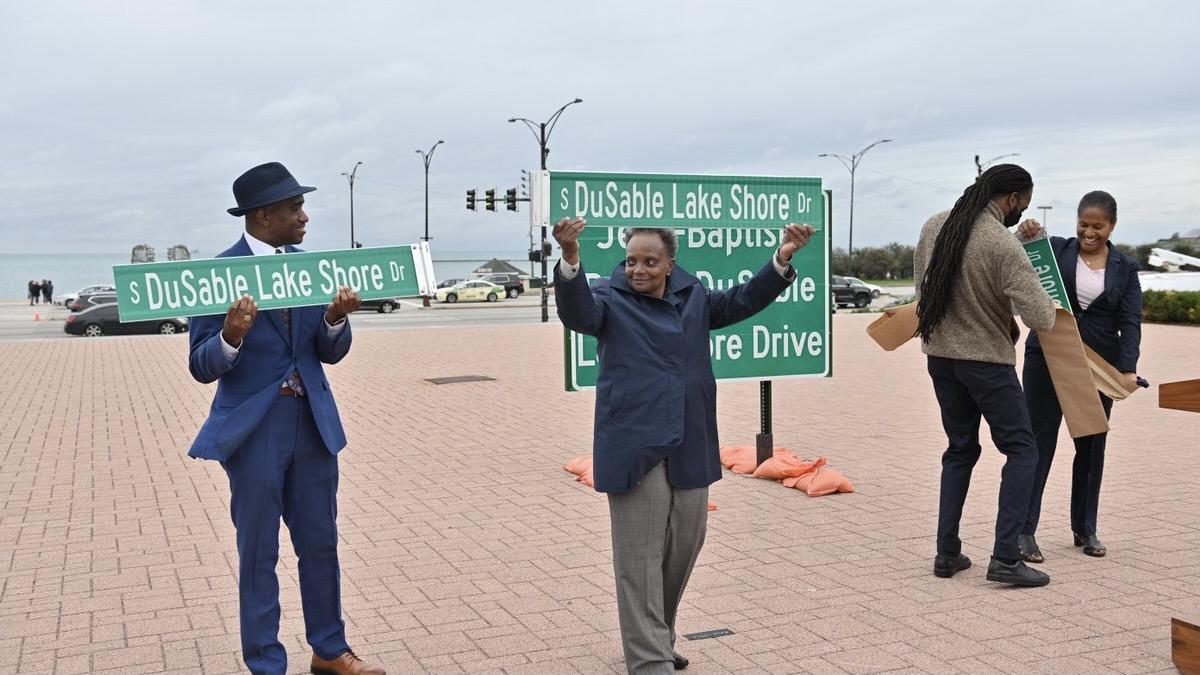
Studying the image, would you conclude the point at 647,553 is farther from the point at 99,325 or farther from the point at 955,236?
the point at 99,325

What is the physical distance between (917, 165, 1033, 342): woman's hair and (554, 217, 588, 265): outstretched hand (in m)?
2.04

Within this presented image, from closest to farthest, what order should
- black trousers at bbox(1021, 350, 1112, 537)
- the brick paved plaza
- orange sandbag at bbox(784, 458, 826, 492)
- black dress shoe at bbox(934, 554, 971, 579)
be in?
the brick paved plaza < black dress shoe at bbox(934, 554, 971, 579) < black trousers at bbox(1021, 350, 1112, 537) < orange sandbag at bbox(784, 458, 826, 492)

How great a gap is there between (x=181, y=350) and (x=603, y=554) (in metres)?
17.5

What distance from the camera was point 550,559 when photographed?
18.5 ft

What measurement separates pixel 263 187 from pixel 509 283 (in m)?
60.9

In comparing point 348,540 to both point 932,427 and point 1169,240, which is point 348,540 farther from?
point 1169,240

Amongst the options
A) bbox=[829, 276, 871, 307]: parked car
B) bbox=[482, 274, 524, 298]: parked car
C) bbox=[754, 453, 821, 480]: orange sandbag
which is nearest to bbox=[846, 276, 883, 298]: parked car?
bbox=[829, 276, 871, 307]: parked car

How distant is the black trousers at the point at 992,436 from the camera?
493 cm

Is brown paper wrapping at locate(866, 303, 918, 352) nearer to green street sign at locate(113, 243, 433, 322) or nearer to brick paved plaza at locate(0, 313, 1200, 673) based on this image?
brick paved plaza at locate(0, 313, 1200, 673)

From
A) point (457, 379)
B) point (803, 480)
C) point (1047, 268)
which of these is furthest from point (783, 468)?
point (457, 379)

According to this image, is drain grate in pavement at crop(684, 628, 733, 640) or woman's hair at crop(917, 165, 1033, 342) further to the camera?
woman's hair at crop(917, 165, 1033, 342)

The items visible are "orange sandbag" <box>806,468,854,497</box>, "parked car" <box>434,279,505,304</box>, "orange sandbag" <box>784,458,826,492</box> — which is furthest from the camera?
"parked car" <box>434,279,505,304</box>

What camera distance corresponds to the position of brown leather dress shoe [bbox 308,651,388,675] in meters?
3.93

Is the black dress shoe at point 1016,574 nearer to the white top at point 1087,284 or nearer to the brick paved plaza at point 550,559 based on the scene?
the brick paved plaza at point 550,559
